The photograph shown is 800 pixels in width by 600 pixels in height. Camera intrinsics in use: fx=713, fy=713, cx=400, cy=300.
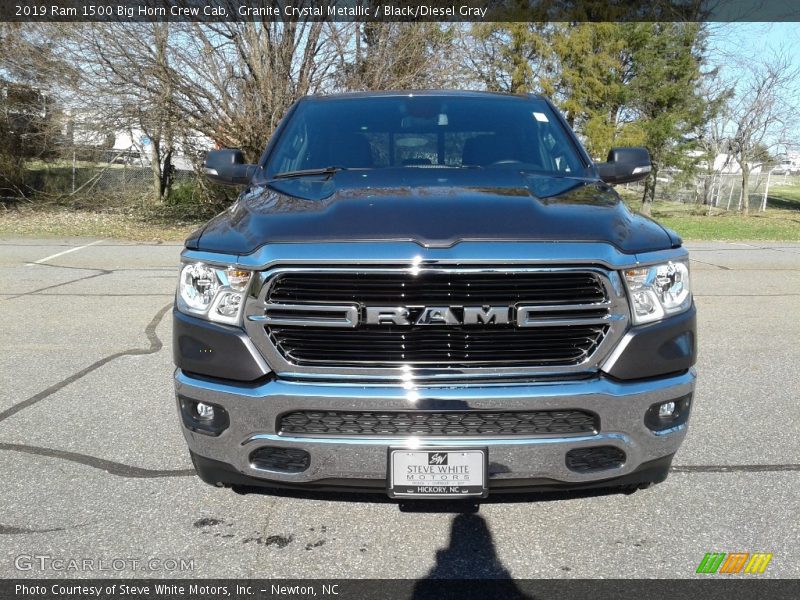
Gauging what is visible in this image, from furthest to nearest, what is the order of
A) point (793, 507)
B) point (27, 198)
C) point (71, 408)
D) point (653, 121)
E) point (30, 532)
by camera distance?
point (653, 121) → point (27, 198) → point (71, 408) → point (793, 507) → point (30, 532)

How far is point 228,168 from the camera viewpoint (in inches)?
166

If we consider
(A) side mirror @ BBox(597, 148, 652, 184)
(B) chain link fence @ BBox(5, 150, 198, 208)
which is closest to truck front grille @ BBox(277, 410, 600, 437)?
(A) side mirror @ BBox(597, 148, 652, 184)

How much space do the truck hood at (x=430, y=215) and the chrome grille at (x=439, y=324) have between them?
15 cm

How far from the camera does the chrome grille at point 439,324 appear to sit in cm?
261

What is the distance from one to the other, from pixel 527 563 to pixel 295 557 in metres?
0.93

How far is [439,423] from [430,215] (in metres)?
0.80

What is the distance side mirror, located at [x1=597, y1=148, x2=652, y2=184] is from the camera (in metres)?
4.10

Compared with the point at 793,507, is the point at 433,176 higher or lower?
higher

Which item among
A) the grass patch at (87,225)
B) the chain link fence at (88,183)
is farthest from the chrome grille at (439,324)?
the chain link fence at (88,183)

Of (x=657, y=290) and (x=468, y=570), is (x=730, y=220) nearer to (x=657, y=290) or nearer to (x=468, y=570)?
(x=657, y=290)

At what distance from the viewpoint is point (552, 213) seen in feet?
9.39

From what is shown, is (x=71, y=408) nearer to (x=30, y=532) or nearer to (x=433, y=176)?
(x=30, y=532)

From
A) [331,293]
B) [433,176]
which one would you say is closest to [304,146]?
[433,176]

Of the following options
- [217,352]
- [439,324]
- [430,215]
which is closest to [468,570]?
[439,324]
